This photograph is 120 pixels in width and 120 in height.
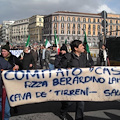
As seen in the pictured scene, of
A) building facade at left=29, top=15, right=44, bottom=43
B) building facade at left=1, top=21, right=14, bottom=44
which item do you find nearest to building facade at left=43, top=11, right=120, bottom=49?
building facade at left=29, top=15, right=44, bottom=43

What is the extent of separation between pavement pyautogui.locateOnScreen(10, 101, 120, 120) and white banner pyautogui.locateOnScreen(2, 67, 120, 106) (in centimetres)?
72

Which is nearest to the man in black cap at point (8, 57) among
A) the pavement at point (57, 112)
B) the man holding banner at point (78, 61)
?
the man holding banner at point (78, 61)

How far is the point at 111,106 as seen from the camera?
5.71 m

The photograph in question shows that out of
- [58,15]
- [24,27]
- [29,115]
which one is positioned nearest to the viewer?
[29,115]

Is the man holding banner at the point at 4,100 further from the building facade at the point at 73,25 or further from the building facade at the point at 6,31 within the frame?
the building facade at the point at 6,31

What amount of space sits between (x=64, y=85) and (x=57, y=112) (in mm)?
1275

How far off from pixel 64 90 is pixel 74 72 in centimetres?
42

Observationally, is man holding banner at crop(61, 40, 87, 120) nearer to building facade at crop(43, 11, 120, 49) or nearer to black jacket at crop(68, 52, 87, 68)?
black jacket at crop(68, 52, 87, 68)

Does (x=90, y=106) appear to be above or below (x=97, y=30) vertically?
below

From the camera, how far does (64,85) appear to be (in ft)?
14.3

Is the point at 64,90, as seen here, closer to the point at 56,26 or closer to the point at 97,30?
the point at 56,26

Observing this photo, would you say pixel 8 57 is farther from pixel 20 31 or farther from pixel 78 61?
pixel 20 31

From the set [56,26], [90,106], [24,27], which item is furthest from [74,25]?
[90,106]

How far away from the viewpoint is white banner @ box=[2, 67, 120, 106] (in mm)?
4180
